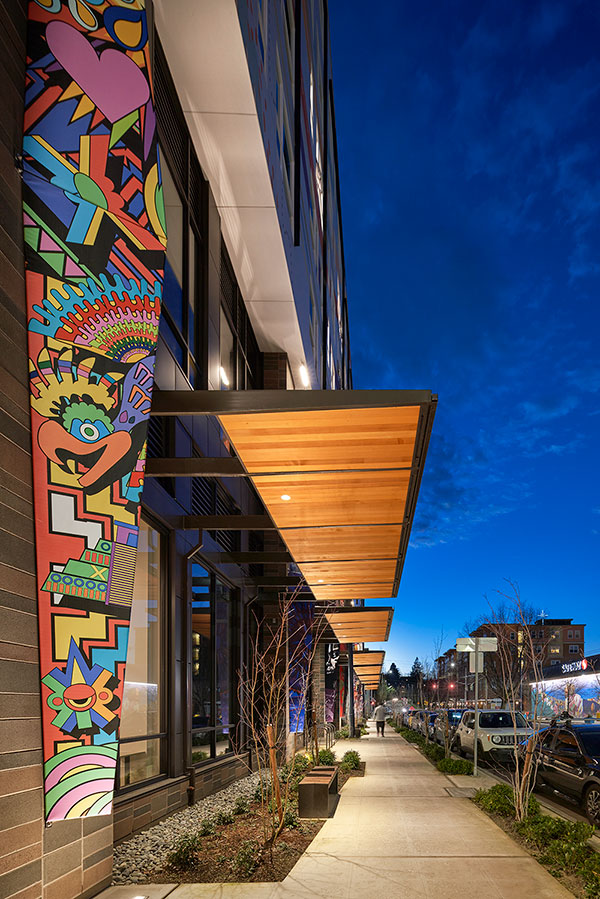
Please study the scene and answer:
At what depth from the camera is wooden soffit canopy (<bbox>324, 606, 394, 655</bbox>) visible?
2480cm

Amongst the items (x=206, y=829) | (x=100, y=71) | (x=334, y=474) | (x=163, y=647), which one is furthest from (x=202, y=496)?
(x=100, y=71)

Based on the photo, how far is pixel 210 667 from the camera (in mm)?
17359

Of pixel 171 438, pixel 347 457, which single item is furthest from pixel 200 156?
pixel 347 457

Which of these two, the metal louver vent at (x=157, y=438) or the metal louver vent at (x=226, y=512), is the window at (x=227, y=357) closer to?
the metal louver vent at (x=226, y=512)

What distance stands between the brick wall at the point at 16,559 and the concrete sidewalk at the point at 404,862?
6.78 ft

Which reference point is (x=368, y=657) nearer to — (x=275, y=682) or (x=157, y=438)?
(x=275, y=682)

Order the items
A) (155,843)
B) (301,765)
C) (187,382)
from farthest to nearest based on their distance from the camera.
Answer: (301,765) → (187,382) → (155,843)

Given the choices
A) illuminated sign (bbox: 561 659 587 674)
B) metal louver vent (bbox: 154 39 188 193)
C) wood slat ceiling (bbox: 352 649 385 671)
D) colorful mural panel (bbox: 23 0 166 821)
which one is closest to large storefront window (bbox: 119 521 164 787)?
colorful mural panel (bbox: 23 0 166 821)

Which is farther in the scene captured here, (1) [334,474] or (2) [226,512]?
(2) [226,512]

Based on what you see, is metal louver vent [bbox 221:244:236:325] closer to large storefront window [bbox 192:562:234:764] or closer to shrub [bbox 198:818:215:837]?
large storefront window [bbox 192:562:234:764]

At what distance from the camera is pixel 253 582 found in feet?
75.8

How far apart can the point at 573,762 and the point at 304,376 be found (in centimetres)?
1458

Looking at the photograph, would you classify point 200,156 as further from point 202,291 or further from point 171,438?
point 171,438

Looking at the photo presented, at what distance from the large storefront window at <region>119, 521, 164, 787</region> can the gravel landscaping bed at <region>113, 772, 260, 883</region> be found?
71 cm
